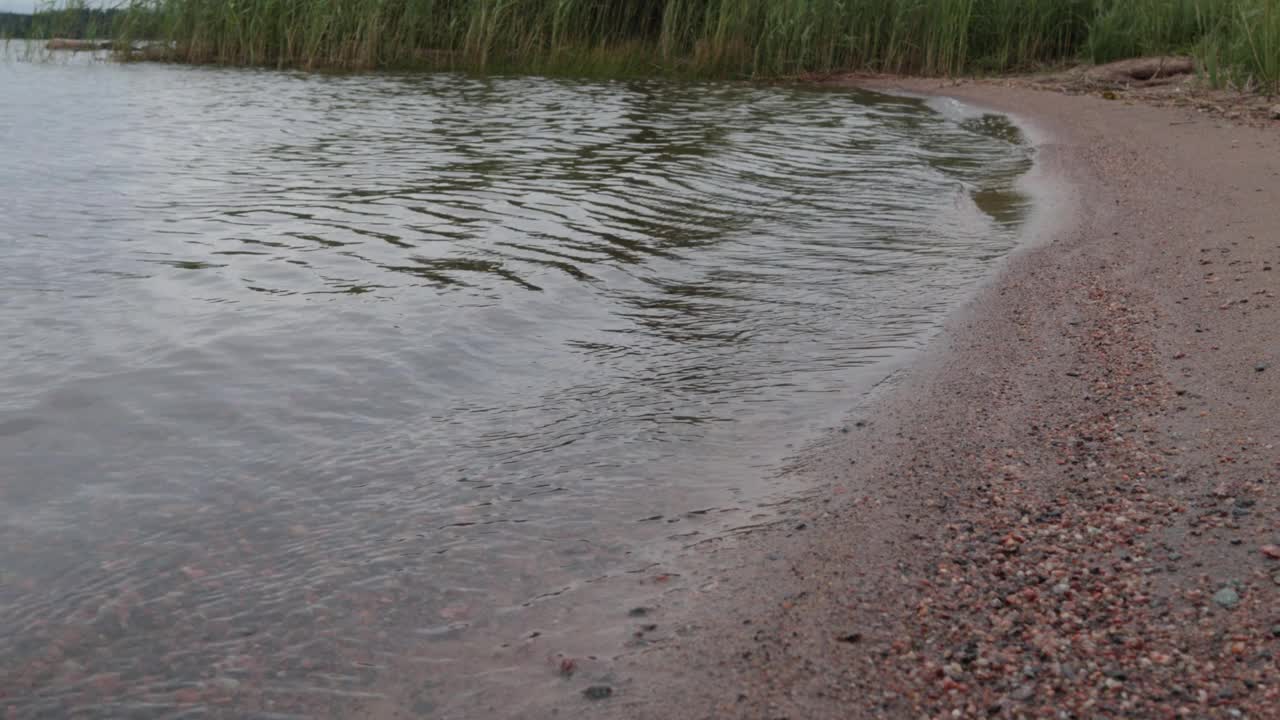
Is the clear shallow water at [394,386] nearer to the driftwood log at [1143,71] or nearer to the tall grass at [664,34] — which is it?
the driftwood log at [1143,71]

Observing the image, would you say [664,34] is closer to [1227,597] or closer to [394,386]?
[394,386]

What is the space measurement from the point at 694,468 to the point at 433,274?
102 inches

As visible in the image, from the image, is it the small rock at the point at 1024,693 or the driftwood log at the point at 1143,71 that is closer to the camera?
the small rock at the point at 1024,693

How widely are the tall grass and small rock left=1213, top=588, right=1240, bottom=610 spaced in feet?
48.0

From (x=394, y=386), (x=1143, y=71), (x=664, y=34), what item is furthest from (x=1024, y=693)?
(x=664, y=34)

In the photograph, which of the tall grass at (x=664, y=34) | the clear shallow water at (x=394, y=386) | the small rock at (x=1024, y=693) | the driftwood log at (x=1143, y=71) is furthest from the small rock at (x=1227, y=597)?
the tall grass at (x=664, y=34)

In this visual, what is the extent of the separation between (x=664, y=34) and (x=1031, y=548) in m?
15.0

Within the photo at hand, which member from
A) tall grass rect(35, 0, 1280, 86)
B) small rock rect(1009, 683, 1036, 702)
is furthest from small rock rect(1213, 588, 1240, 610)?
tall grass rect(35, 0, 1280, 86)

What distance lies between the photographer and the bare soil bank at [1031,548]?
→ 6.30 ft

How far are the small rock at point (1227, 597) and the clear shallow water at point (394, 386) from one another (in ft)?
3.47

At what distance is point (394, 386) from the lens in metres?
3.73

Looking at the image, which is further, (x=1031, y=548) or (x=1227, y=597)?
(x=1031, y=548)

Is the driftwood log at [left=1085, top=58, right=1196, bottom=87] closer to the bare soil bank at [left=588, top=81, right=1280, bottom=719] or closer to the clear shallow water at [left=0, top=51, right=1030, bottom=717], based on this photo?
the clear shallow water at [left=0, top=51, right=1030, bottom=717]

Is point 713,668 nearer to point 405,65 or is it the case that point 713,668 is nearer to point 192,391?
point 192,391
